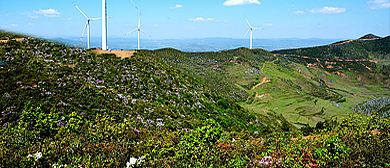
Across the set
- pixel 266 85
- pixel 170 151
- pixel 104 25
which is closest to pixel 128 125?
pixel 170 151

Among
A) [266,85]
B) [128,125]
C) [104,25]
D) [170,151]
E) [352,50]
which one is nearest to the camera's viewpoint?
[170,151]

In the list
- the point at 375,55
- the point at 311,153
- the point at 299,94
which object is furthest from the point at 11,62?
the point at 375,55

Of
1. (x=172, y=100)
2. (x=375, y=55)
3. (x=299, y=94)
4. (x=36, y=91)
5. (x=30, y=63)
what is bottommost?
(x=299, y=94)

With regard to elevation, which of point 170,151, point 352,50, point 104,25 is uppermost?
point 352,50

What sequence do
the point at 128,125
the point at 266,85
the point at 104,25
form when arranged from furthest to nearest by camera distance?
1. the point at 266,85
2. the point at 104,25
3. the point at 128,125

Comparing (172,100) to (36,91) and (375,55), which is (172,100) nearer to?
(36,91)

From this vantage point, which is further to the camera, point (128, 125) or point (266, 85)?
point (266, 85)

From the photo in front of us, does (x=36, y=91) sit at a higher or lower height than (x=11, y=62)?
lower

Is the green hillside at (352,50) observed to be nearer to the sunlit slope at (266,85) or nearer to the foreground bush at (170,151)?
the sunlit slope at (266,85)

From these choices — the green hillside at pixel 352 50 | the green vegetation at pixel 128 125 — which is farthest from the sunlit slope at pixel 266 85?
the green hillside at pixel 352 50

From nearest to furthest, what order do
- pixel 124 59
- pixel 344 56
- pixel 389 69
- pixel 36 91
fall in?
pixel 36 91, pixel 124 59, pixel 389 69, pixel 344 56

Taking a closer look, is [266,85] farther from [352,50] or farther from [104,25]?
[352,50]
